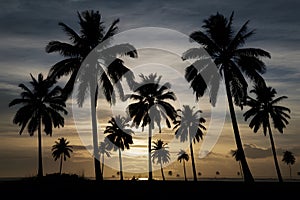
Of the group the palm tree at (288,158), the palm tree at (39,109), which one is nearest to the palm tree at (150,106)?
the palm tree at (39,109)

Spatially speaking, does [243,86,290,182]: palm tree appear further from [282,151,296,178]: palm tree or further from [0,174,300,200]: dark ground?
[282,151,296,178]: palm tree

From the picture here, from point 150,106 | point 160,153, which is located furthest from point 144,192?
point 160,153

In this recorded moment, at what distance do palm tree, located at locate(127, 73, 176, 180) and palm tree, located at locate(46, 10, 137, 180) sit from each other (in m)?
14.6

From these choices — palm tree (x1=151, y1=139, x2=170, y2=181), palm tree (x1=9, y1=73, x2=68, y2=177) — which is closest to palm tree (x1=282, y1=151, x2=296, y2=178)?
palm tree (x1=151, y1=139, x2=170, y2=181)

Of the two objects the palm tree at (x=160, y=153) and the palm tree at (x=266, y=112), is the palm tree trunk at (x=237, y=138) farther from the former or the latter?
the palm tree at (x=160, y=153)

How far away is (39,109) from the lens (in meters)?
45.0

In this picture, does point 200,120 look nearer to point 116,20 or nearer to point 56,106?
point 56,106

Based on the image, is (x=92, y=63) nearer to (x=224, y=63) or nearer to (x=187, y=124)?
(x=224, y=63)

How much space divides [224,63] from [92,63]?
39.6 feet

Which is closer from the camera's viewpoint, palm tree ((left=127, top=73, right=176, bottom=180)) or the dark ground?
the dark ground

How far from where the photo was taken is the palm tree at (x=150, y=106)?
4606 centimetres

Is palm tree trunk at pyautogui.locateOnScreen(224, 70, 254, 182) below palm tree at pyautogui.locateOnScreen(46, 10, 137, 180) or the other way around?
below

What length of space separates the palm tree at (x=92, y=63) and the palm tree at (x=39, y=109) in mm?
14652

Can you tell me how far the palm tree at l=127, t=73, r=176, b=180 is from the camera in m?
46.1
